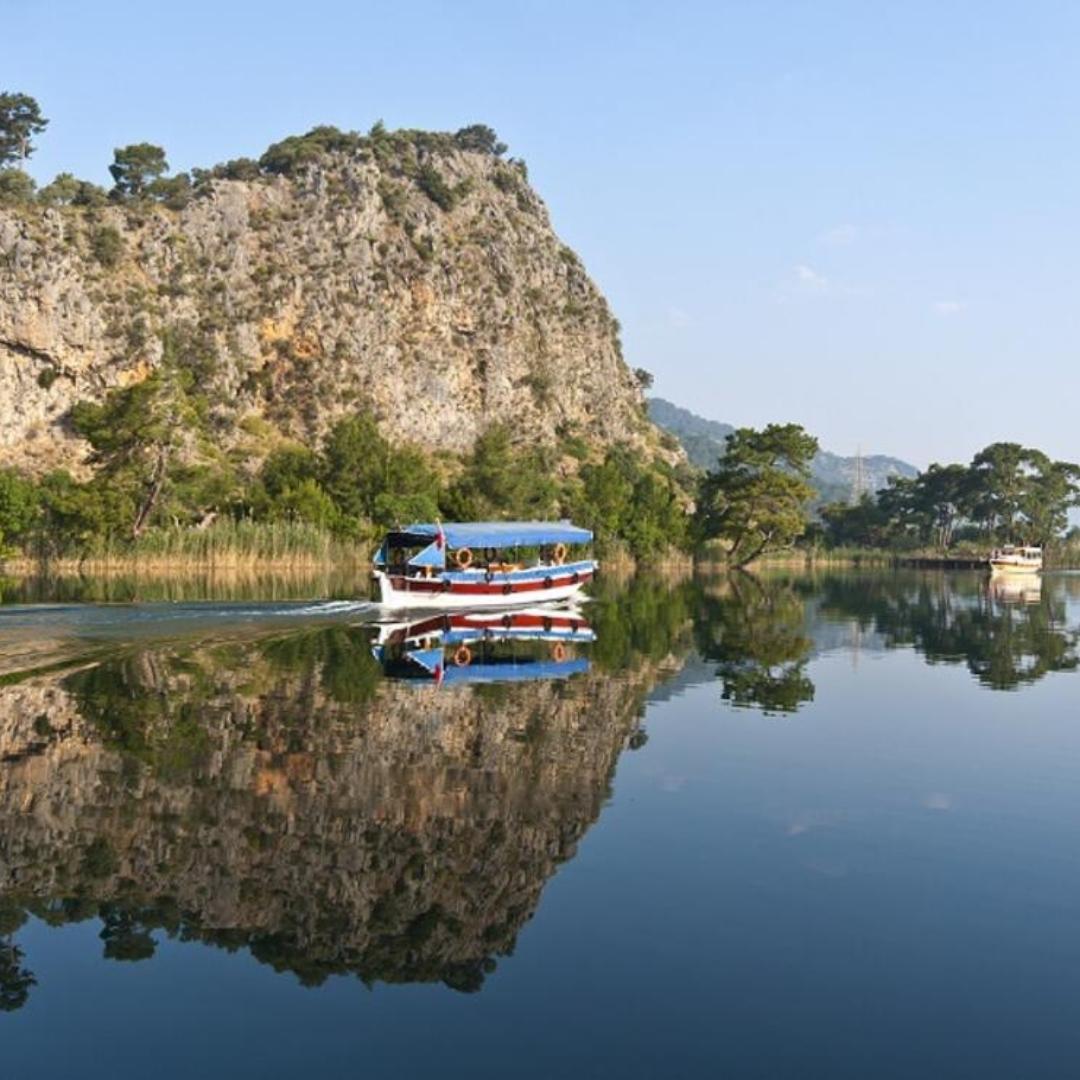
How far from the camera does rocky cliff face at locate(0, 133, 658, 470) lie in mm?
100500

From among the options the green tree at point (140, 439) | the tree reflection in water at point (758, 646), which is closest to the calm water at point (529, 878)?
the tree reflection in water at point (758, 646)

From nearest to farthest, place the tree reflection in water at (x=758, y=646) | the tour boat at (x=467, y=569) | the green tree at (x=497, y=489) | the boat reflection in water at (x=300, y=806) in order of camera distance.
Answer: the boat reflection in water at (x=300, y=806) < the tree reflection in water at (x=758, y=646) < the tour boat at (x=467, y=569) < the green tree at (x=497, y=489)

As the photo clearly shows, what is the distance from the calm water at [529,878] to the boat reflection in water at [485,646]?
6.74ft

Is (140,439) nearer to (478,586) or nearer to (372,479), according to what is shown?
(372,479)

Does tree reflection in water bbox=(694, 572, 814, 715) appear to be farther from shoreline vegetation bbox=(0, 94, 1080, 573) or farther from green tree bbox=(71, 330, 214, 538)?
green tree bbox=(71, 330, 214, 538)

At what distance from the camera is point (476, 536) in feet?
157

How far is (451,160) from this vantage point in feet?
496

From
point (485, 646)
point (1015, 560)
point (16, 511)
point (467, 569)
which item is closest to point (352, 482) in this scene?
point (16, 511)

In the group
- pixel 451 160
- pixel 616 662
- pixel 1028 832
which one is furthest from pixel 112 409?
pixel 451 160

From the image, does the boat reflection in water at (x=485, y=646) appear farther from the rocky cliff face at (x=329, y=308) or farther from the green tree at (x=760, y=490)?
the rocky cliff face at (x=329, y=308)

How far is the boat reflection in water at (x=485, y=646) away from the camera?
28906 millimetres

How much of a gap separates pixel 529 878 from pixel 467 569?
118 ft

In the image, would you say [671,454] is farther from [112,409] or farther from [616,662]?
[616,662]

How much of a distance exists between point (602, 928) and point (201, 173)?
130 meters
